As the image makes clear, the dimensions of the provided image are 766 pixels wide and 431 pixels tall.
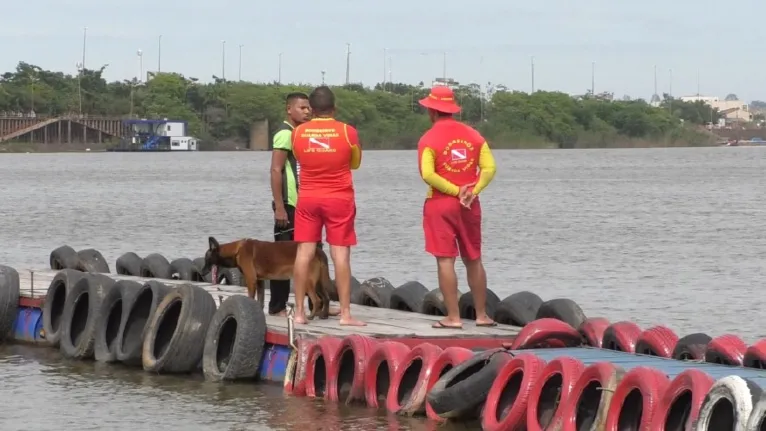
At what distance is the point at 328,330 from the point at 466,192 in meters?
1.61

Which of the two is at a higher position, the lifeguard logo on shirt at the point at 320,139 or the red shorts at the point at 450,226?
the lifeguard logo on shirt at the point at 320,139

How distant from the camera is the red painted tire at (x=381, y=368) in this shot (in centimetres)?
1121

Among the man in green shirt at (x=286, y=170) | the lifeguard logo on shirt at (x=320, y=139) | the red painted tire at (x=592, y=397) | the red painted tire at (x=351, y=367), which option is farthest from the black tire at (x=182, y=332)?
the red painted tire at (x=592, y=397)

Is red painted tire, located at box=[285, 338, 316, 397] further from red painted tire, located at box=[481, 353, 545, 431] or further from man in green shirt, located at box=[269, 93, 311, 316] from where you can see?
red painted tire, located at box=[481, 353, 545, 431]

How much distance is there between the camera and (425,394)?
429 inches

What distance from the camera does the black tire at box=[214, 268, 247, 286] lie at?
16.5 m

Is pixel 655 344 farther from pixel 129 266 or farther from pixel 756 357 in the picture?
pixel 129 266

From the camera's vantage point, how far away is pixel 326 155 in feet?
39.1

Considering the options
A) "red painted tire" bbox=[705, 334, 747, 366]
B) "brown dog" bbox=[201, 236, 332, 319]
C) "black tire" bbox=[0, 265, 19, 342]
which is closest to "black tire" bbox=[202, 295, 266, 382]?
"brown dog" bbox=[201, 236, 332, 319]

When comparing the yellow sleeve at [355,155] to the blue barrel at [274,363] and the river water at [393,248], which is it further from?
the river water at [393,248]

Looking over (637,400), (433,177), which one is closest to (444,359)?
(433,177)

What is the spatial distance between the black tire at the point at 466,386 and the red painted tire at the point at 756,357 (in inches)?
65.6

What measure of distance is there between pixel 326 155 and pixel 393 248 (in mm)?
24375

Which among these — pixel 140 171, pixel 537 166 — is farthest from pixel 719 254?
pixel 537 166
